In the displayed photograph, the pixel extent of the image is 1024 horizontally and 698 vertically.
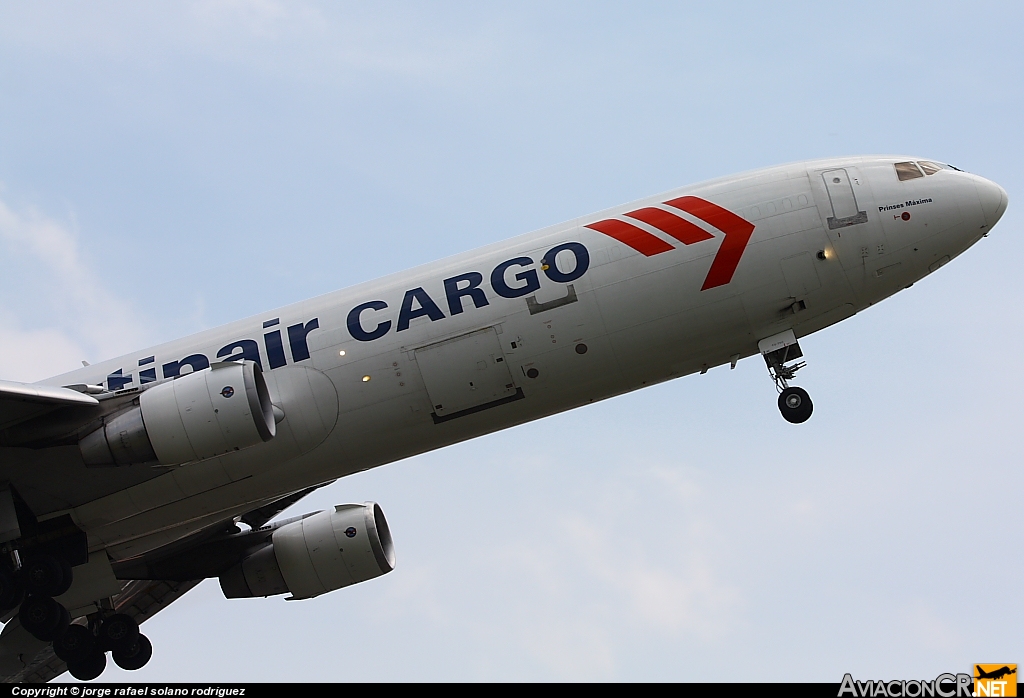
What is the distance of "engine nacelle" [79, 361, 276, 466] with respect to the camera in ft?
68.0

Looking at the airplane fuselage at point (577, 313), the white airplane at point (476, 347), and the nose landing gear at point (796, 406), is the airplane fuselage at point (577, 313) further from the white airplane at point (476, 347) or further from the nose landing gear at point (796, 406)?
the nose landing gear at point (796, 406)

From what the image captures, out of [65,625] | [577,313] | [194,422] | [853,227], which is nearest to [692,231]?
[577,313]

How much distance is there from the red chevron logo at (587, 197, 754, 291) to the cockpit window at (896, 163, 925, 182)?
9.91 ft

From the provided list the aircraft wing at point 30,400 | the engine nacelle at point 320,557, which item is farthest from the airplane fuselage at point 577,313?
the engine nacelle at point 320,557

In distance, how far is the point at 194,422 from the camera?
68.1 feet

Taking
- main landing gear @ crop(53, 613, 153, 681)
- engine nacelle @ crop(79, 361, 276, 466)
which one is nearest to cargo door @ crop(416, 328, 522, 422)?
engine nacelle @ crop(79, 361, 276, 466)

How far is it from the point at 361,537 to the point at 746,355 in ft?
32.3

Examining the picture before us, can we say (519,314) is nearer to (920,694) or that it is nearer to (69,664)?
(920,694)

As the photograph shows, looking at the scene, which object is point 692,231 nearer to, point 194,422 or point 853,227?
point 853,227

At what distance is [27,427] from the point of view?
72.0ft

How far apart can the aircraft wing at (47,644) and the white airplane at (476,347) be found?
14.1 feet

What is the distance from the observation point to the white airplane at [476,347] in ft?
71.8

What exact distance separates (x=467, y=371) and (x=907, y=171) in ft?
29.5

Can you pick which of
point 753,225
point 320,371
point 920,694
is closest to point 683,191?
point 753,225
